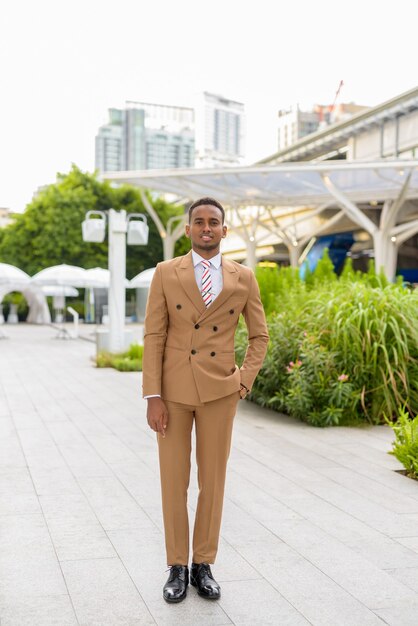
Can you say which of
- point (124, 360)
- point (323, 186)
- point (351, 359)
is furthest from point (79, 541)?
point (323, 186)

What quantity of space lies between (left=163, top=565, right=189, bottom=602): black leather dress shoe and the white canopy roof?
22.8 m

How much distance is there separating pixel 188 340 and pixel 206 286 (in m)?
0.26

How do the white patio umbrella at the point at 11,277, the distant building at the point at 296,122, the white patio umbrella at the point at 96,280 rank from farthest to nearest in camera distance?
the distant building at the point at 296,122 → the white patio umbrella at the point at 96,280 → the white patio umbrella at the point at 11,277

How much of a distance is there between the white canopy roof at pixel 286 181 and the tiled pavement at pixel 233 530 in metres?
19.4

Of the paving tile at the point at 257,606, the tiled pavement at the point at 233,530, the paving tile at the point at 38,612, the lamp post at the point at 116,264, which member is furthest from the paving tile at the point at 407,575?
the lamp post at the point at 116,264

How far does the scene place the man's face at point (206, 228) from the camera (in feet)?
11.5

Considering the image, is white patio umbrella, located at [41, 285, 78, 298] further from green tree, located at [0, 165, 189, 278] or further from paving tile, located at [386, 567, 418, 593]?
paving tile, located at [386, 567, 418, 593]

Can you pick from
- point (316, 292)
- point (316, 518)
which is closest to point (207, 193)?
point (316, 292)

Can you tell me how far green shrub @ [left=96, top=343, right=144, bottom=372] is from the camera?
15469 mm

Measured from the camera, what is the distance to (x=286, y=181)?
101 ft

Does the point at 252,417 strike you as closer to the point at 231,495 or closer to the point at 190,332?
the point at 231,495

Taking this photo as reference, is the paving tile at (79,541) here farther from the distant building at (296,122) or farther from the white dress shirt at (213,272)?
the distant building at (296,122)

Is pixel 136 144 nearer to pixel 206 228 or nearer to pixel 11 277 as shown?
pixel 11 277

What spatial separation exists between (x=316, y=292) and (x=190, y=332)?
21.5 ft
